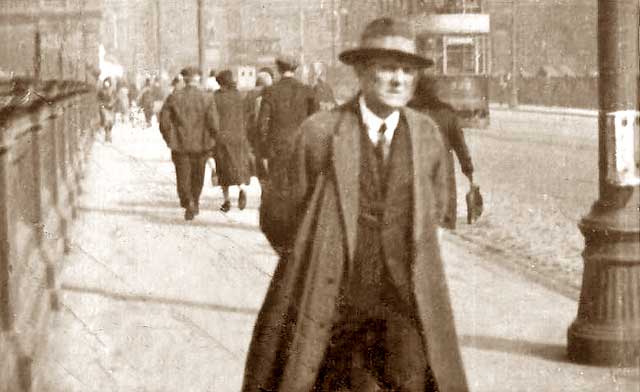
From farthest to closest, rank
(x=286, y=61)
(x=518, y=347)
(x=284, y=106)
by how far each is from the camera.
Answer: (x=284, y=106)
(x=286, y=61)
(x=518, y=347)

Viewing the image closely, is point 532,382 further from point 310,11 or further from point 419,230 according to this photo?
point 310,11

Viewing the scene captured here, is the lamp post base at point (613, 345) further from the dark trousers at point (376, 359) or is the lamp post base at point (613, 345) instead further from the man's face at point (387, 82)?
the man's face at point (387, 82)

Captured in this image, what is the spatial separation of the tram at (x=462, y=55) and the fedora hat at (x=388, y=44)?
1140 inches

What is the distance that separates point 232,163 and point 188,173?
917 millimetres

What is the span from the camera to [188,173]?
14.1 metres

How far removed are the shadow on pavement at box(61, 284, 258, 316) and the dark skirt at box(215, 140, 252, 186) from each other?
201 inches

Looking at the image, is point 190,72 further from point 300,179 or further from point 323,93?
point 300,179

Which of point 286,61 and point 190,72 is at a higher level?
point 286,61

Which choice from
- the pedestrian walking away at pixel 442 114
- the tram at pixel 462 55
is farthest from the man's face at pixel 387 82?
the tram at pixel 462 55

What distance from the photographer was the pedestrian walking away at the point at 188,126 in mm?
13805

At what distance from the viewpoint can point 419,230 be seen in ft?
14.5

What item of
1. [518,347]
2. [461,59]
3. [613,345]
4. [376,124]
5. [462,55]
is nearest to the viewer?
[376,124]

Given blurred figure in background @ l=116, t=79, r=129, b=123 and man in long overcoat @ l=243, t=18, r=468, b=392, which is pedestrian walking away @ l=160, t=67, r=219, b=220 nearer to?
man in long overcoat @ l=243, t=18, r=468, b=392

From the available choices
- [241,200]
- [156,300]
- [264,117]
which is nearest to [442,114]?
[156,300]
